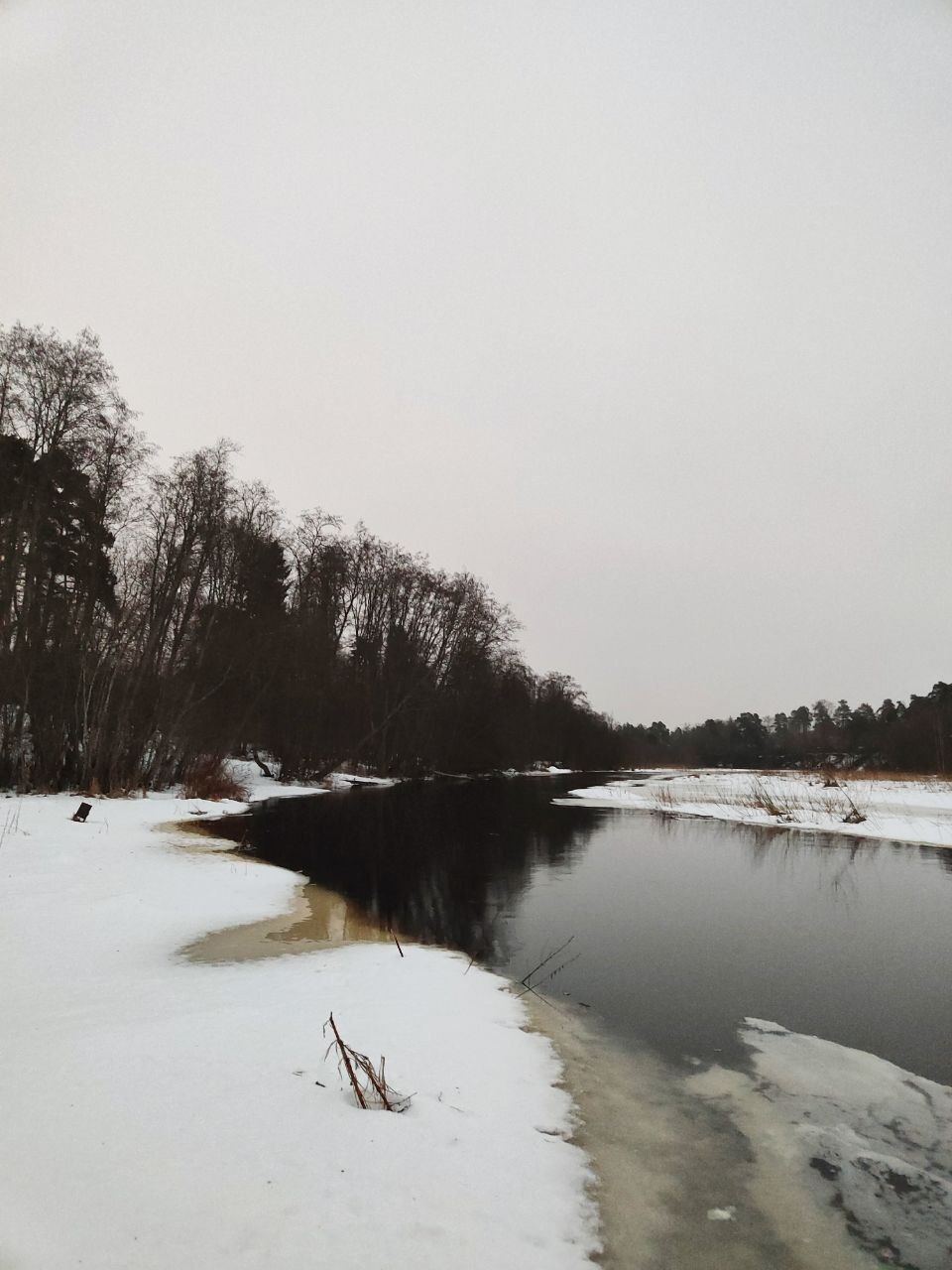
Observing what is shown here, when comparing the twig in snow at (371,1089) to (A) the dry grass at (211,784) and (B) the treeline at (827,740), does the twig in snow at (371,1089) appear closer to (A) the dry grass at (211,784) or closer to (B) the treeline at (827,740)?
(A) the dry grass at (211,784)

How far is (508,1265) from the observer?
271cm

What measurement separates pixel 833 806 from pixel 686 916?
18.6 m

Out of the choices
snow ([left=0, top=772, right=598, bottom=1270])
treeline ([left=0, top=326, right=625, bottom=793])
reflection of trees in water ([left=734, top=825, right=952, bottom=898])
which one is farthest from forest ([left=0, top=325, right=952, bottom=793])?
reflection of trees in water ([left=734, top=825, right=952, bottom=898])

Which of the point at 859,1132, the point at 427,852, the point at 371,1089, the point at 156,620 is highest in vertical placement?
the point at 156,620

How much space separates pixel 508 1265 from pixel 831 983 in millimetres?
5936

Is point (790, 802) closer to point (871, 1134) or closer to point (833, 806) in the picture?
point (833, 806)

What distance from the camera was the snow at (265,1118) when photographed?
2.66 m

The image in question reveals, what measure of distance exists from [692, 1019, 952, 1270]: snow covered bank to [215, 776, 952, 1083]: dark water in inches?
16.0

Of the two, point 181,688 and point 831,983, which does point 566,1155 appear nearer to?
point 831,983

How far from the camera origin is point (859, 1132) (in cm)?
414

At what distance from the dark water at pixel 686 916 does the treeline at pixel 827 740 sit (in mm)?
40260

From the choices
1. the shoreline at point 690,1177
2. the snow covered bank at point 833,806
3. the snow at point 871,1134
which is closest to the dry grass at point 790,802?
the snow covered bank at point 833,806

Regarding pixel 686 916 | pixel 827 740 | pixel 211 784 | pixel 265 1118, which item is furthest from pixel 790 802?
pixel 827 740

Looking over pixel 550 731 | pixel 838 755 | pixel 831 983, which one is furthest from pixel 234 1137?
pixel 838 755
